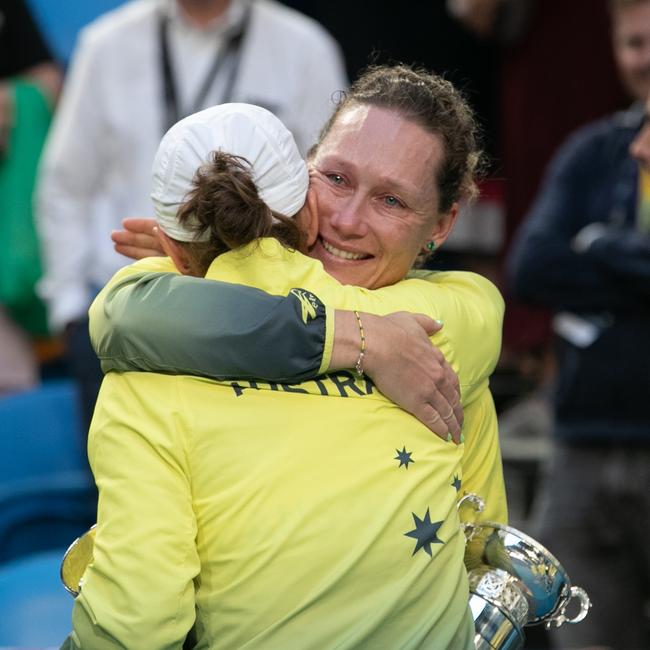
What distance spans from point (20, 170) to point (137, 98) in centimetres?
78

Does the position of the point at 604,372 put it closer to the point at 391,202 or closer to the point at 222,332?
the point at 391,202

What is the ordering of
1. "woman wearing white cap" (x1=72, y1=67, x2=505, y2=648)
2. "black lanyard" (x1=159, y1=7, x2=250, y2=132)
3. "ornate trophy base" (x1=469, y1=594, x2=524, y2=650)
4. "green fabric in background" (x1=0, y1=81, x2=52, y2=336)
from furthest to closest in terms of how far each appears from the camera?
"green fabric in background" (x1=0, y1=81, x2=52, y2=336)
"black lanyard" (x1=159, y1=7, x2=250, y2=132)
"ornate trophy base" (x1=469, y1=594, x2=524, y2=650)
"woman wearing white cap" (x1=72, y1=67, x2=505, y2=648)

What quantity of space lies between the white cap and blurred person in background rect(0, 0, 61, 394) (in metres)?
3.11

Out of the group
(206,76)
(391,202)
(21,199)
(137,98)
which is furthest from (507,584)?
(21,199)

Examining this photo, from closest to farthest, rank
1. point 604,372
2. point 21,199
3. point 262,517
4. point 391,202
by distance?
point 262,517
point 391,202
point 604,372
point 21,199

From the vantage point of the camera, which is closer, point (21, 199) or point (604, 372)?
point (604, 372)

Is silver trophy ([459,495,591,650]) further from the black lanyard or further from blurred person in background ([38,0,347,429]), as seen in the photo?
the black lanyard

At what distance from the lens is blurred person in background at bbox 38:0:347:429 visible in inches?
182

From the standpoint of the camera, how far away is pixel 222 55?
15.2 feet

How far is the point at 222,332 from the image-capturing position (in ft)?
6.84

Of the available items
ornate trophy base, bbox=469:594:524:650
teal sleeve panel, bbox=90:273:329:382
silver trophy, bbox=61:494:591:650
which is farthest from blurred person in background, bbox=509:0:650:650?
teal sleeve panel, bbox=90:273:329:382

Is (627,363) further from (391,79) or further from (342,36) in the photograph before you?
(342,36)

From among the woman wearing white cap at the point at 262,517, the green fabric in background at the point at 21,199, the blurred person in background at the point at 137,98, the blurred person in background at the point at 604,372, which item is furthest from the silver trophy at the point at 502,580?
the green fabric in background at the point at 21,199

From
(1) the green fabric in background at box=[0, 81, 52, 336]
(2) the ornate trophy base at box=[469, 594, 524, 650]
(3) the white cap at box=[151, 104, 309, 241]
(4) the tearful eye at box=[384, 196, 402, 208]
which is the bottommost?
(1) the green fabric in background at box=[0, 81, 52, 336]
